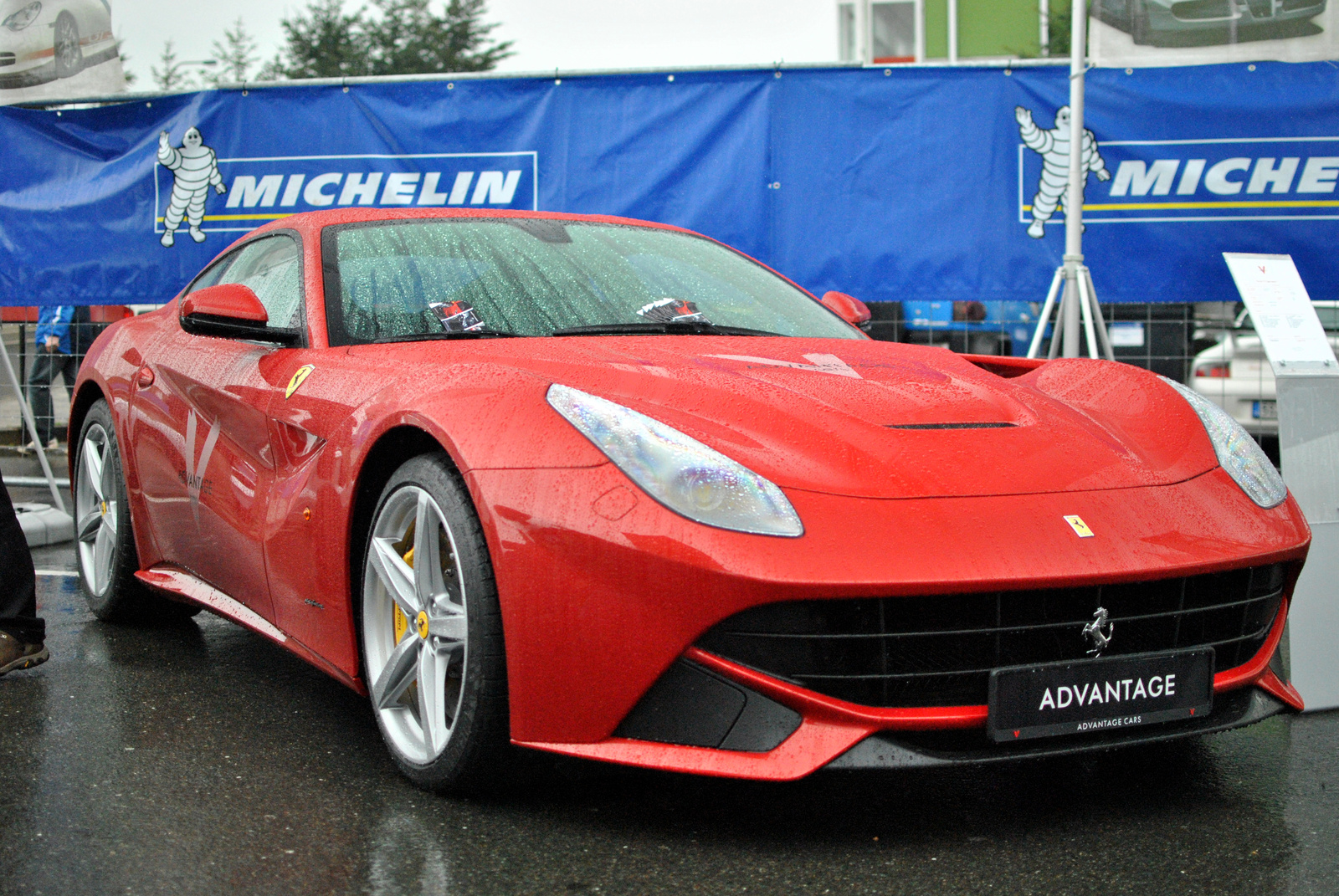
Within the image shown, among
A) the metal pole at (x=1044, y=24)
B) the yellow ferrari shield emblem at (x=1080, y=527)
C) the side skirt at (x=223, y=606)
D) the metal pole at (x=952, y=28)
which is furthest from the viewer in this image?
the metal pole at (x=952, y=28)

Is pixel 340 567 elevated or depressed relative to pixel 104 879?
elevated

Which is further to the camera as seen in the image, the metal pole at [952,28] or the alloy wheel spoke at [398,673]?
the metal pole at [952,28]

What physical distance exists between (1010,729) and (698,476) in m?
0.66

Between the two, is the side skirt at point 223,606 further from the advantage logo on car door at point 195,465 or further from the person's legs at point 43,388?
the person's legs at point 43,388

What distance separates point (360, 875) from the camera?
2213 millimetres

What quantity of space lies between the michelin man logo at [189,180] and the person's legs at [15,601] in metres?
3.79

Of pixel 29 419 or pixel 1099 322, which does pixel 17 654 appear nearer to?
pixel 29 419

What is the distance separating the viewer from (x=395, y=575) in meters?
2.68

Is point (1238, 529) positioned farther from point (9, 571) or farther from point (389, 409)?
point (9, 571)

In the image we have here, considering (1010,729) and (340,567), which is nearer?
(1010,729)

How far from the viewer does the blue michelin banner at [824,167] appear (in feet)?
20.4

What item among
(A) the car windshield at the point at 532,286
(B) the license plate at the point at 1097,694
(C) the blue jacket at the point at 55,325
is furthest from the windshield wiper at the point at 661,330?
(C) the blue jacket at the point at 55,325

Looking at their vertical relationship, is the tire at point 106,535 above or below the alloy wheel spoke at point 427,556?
below

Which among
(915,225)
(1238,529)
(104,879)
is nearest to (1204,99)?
Result: (915,225)
